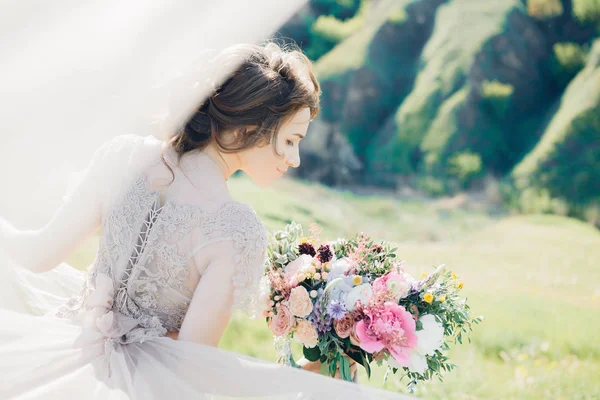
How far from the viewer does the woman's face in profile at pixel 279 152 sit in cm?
214

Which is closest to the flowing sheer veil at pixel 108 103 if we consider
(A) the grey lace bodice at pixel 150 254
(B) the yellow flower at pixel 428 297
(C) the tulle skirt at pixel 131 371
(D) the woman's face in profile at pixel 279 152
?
(C) the tulle skirt at pixel 131 371

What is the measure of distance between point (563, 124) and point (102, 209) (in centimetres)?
752

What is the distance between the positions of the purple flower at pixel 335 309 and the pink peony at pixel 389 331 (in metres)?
0.07

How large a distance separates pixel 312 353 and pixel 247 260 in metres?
0.61

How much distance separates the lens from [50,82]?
4508 millimetres

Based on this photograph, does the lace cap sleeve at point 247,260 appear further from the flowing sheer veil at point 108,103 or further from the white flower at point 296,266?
the white flower at point 296,266

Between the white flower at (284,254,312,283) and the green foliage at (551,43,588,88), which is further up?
the white flower at (284,254,312,283)

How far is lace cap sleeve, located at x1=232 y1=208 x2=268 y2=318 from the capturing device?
1820mm

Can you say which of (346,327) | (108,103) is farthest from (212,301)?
(108,103)

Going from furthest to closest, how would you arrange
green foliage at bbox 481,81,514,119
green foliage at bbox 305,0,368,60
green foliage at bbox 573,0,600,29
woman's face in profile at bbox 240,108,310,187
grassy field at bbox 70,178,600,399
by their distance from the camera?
green foliage at bbox 305,0,368,60 → green foliage at bbox 481,81,514,119 → green foliage at bbox 573,0,600,29 → grassy field at bbox 70,178,600,399 → woman's face in profile at bbox 240,108,310,187

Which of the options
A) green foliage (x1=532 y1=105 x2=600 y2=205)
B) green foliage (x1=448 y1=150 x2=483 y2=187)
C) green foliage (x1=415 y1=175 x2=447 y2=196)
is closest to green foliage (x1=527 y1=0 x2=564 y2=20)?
green foliage (x1=532 y1=105 x2=600 y2=205)

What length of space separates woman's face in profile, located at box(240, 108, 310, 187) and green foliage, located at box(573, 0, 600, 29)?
318 inches

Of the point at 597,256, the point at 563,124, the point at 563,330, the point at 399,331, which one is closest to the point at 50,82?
the point at 399,331

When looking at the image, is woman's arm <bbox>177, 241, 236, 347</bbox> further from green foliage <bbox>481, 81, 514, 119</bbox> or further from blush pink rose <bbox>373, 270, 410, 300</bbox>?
green foliage <bbox>481, 81, 514, 119</bbox>
